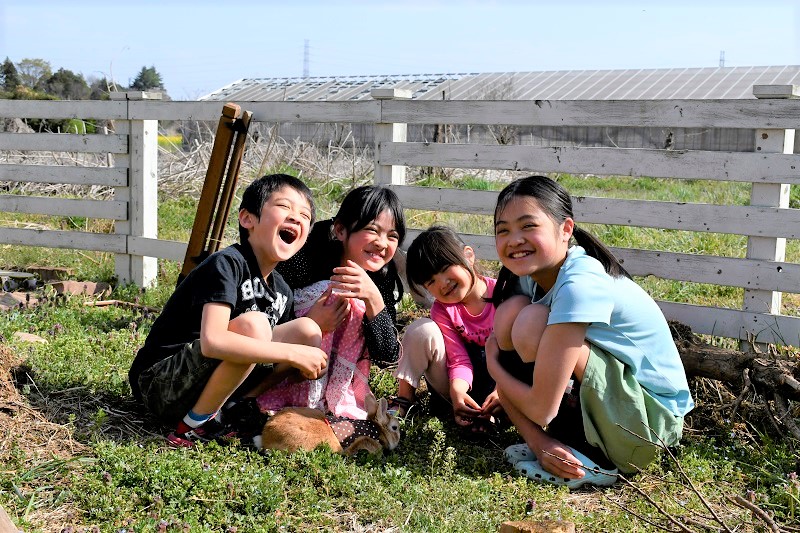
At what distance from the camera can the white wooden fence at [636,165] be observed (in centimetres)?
481

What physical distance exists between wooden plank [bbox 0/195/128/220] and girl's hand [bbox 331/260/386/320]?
3.98 metres

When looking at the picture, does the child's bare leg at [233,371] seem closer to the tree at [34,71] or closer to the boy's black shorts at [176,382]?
the boy's black shorts at [176,382]

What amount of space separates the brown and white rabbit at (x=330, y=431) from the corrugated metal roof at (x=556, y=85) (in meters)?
20.2

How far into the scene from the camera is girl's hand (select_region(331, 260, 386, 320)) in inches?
144

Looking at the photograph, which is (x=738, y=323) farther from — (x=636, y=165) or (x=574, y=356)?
(x=574, y=356)

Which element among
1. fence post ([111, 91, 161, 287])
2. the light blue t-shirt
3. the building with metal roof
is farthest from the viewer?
the building with metal roof

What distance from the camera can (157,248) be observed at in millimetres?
6844

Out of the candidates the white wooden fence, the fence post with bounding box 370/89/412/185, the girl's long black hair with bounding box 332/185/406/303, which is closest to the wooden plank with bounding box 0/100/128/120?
the white wooden fence

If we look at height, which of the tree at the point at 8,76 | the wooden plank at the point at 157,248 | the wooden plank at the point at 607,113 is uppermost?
the tree at the point at 8,76

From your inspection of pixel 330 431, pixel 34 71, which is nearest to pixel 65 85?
pixel 34 71

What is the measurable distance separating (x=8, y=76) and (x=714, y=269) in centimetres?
1846

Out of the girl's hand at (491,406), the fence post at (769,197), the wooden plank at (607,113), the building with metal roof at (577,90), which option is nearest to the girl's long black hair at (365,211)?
the girl's hand at (491,406)

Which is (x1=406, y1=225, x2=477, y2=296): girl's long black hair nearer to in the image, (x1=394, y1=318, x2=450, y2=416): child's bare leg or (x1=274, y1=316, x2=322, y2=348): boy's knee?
(x1=394, y1=318, x2=450, y2=416): child's bare leg

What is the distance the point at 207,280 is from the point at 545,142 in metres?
20.4
